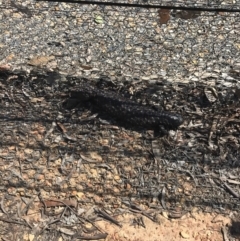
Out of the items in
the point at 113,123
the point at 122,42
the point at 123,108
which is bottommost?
the point at 113,123

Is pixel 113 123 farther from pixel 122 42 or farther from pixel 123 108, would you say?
pixel 122 42

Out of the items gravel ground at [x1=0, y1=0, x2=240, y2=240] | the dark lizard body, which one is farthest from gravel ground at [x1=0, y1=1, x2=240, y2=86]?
the dark lizard body

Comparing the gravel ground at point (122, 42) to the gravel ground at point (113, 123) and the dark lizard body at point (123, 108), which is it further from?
the dark lizard body at point (123, 108)

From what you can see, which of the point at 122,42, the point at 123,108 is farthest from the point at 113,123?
the point at 122,42

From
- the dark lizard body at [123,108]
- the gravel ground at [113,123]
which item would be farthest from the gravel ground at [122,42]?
the dark lizard body at [123,108]

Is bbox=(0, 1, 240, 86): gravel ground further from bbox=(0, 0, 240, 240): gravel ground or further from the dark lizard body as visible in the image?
the dark lizard body
